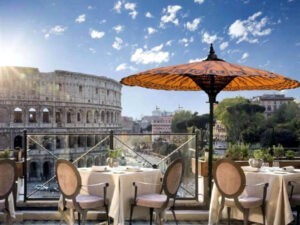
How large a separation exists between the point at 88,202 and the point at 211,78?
6.68 feet

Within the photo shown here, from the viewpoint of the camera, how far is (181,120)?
2901 inches

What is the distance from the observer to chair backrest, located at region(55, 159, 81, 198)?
413 cm

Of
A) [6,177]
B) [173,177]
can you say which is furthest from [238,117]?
[6,177]

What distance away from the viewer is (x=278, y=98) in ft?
302

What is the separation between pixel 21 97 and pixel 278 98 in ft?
203

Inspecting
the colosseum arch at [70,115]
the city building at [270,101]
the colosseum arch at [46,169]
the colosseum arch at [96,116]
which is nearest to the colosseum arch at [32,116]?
the colosseum arch at [70,115]

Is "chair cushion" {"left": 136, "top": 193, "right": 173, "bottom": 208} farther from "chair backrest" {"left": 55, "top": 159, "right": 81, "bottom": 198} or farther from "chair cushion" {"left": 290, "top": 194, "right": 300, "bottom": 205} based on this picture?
"chair cushion" {"left": 290, "top": 194, "right": 300, "bottom": 205}

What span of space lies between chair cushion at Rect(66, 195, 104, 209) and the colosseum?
127ft

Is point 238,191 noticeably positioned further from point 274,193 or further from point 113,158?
point 113,158

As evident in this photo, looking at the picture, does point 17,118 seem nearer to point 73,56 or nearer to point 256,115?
point 73,56

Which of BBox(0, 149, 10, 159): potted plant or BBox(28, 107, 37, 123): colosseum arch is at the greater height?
BBox(28, 107, 37, 123): colosseum arch

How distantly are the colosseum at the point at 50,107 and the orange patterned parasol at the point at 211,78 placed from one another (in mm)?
38054

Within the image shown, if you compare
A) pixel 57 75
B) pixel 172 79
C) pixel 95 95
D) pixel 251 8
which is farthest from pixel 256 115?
pixel 172 79

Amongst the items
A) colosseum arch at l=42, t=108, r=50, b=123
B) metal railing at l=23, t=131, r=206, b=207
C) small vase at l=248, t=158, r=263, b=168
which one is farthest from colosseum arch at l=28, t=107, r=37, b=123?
small vase at l=248, t=158, r=263, b=168
